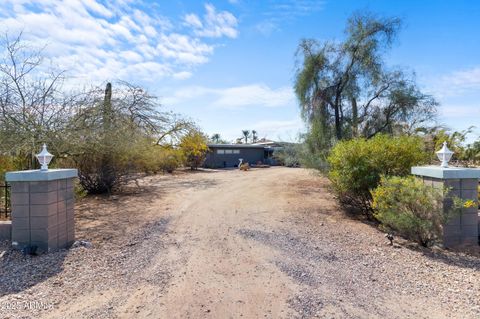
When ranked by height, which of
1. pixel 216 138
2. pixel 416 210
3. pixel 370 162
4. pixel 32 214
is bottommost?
pixel 416 210

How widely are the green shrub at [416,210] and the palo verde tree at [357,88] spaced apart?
694 centimetres

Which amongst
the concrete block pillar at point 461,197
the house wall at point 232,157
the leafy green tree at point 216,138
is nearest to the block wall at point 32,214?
the concrete block pillar at point 461,197

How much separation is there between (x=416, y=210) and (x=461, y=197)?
2.37ft

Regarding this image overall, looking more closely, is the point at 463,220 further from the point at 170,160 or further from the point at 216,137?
the point at 216,137

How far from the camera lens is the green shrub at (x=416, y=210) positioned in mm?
5020

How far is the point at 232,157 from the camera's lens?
33125 mm

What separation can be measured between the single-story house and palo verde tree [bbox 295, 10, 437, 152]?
1847 centimetres

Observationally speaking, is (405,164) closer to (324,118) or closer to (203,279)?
(203,279)

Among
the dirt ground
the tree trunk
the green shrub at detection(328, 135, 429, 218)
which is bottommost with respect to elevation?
the dirt ground

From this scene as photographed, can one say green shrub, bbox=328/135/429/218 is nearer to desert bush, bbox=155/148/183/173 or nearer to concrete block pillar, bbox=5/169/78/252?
concrete block pillar, bbox=5/169/78/252

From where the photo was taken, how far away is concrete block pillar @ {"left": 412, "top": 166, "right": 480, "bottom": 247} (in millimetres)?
5062

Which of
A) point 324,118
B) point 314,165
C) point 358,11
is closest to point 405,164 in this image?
point 314,165

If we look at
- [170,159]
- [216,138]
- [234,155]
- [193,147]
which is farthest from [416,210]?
[216,138]

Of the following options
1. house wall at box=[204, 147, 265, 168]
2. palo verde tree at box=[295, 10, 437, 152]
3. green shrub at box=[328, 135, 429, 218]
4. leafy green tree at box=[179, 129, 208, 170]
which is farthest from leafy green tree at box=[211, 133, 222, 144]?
green shrub at box=[328, 135, 429, 218]
